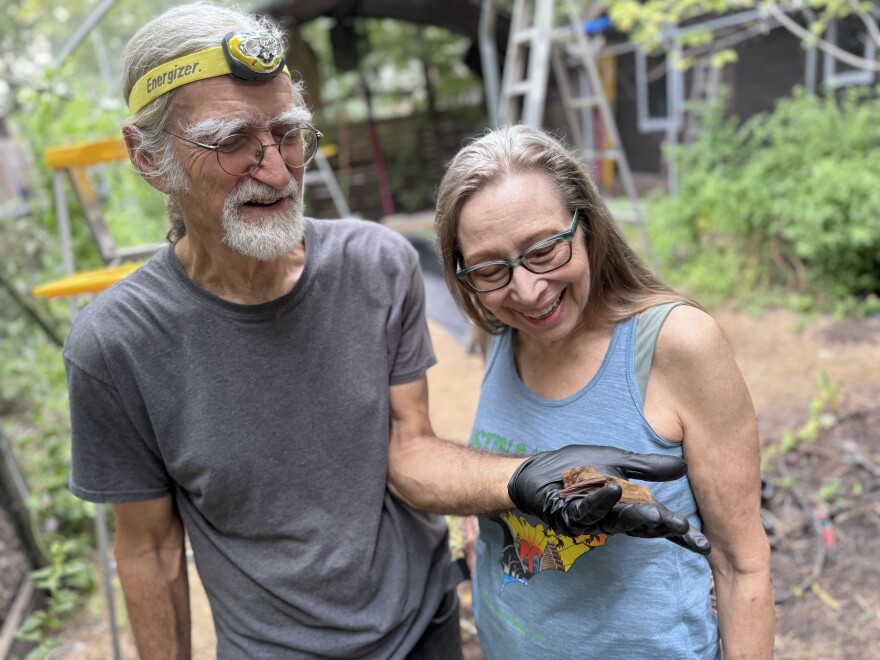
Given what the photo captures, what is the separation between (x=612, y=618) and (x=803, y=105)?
20.9 feet

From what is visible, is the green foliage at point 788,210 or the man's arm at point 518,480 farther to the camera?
the green foliage at point 788,210

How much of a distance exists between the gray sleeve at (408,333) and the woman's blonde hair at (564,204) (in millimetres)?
209

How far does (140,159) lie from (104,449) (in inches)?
24.8

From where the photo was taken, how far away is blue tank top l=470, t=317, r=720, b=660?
131 centimetres

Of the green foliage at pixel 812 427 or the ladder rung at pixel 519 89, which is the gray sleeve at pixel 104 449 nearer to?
the green foliage at pixel 812 427

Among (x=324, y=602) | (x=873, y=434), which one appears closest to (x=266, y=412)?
(x=324, y=602)

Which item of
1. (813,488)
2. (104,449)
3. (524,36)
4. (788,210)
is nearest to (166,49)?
(104,449)

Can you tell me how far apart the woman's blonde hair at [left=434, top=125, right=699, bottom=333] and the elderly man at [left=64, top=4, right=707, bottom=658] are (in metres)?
0.32

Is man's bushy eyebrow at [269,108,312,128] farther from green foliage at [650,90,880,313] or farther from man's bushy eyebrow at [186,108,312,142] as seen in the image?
green foliage at [650,90,880,313]

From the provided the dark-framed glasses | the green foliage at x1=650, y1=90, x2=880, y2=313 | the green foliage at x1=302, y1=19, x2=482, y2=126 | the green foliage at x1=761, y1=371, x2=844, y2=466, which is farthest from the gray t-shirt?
the green foliage at x1=302, y1=19, x2=482, y2=126

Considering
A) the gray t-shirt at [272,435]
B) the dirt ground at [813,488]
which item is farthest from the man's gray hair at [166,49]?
the dirt ground at [813,488]

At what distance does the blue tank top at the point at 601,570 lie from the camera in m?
1.31

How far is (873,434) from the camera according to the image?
3910mm

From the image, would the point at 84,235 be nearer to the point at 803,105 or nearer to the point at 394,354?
the point at 394,354
